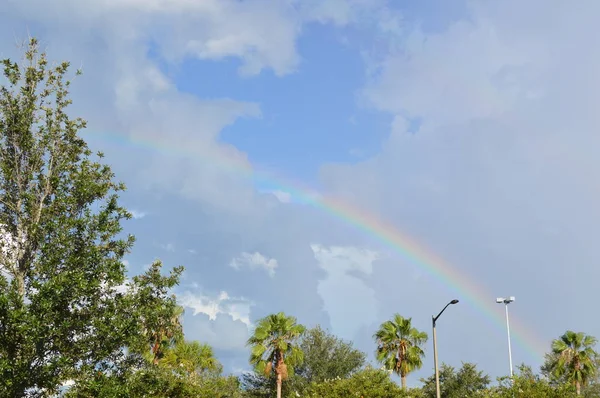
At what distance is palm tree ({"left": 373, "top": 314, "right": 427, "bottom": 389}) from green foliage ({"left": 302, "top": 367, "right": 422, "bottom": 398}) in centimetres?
696

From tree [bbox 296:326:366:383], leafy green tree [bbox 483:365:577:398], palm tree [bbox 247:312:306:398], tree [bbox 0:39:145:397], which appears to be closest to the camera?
tree [bbox 0:39:145:397]

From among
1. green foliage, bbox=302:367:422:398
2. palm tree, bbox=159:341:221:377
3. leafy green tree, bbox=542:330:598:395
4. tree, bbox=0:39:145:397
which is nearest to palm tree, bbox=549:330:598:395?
leafy green tree, bbox=542:330:598:395

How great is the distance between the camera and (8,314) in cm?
1856

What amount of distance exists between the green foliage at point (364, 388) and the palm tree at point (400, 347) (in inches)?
274

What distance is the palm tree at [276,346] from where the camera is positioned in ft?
168

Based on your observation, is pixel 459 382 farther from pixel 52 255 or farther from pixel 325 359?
pixel 52 255

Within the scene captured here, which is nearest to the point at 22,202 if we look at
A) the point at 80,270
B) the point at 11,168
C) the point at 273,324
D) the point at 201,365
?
the point at 11,168

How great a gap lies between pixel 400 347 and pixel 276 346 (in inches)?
413

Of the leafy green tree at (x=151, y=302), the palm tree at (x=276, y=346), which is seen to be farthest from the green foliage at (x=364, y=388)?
the leafy green tree at (x=151, y=302)

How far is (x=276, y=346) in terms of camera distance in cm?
5131

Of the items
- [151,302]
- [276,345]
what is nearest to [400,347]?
[276,345]

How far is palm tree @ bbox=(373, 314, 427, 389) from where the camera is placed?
5212 cm

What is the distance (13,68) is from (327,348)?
2063 inches

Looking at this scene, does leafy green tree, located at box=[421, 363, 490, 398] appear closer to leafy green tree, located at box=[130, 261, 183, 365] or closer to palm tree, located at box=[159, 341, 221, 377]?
palm tree, located at box=[159, 341, 221, 377]
